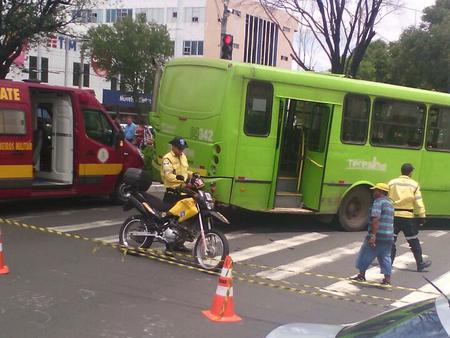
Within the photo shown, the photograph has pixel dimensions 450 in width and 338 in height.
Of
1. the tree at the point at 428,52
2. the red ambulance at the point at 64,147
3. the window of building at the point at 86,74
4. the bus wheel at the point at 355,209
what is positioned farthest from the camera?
the window of building at the point at 86,74

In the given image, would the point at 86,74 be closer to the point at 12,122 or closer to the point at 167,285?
the point at 12,122

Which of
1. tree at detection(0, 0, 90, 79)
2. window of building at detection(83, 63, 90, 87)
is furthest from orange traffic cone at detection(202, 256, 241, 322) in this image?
window of building at detection(83, 63, 90, 87)

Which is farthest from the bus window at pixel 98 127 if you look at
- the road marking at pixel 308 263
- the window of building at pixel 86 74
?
the window of building at pixel 86 74

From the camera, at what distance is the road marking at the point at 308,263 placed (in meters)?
7.70

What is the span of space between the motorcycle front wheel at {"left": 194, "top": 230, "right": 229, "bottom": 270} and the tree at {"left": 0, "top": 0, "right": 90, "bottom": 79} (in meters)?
11.9

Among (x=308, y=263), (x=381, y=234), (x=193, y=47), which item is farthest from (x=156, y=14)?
(x=381, y=234)

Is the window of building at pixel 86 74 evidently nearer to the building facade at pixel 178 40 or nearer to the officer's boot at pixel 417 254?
the building facade at pixel 178 40

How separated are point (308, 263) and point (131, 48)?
137ft

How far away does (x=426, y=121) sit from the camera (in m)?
11.9

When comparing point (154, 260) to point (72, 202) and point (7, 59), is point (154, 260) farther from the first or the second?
point (7, 59)

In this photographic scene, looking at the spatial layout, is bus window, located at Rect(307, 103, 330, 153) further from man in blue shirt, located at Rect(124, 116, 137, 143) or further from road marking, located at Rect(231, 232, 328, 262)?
man in blue shirt, located at Rect(124, 116, 137, 143)

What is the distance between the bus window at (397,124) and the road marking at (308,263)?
7.89 ft

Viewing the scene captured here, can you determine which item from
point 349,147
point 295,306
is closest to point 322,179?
point 349,147

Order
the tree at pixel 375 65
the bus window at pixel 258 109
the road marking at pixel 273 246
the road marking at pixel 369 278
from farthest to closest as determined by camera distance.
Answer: the tree at pixel 375 65
the bus window at pixel 258 109
the road marking at pixel 273 246
the road marking at pixel 369 278
